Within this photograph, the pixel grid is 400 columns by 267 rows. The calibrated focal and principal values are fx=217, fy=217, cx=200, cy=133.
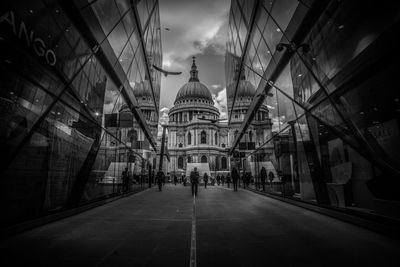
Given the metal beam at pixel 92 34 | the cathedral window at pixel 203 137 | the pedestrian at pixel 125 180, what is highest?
the cathedral window at pixel 203 137

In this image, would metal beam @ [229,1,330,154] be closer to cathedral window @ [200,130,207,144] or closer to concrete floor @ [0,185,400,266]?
concrete floor @ [0,185,400,266]

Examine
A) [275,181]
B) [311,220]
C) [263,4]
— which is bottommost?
[311,220]

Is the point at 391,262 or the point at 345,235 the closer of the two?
the point at 391,262

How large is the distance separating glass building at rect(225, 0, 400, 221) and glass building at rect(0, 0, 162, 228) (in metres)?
6.41

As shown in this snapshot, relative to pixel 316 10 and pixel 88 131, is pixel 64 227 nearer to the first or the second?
pixel 88 131

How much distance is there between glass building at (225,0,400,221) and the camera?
4113 mm

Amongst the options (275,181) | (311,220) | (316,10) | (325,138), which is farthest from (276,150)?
(316,10)

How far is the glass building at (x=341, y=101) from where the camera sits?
411cm

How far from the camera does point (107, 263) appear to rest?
9.35ft

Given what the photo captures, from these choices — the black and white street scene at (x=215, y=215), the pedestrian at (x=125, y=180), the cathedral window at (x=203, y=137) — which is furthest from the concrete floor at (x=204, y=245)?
the cathedral window at (x=203, y=137)

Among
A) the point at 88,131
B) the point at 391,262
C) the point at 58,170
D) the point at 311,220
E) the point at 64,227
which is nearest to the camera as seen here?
the point at 391,262

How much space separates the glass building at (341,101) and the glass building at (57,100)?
21.0ft

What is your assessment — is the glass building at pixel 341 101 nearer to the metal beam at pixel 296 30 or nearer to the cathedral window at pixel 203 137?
the metal beam at pixel 296 30

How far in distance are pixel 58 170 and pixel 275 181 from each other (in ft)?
32.9
